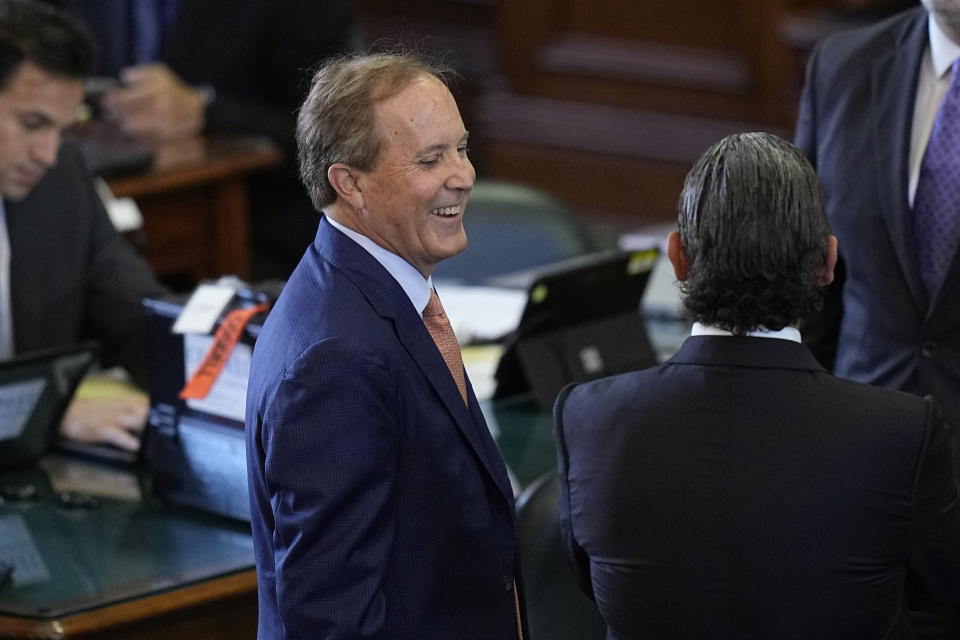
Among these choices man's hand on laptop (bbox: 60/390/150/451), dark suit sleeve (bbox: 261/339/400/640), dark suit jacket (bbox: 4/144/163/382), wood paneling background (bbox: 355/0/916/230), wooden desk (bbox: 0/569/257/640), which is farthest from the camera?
wood paneling background (bbox: 355/0/916/230)

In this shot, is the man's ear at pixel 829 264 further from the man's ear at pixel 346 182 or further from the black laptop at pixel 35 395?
the black laptop at pixel 35 395

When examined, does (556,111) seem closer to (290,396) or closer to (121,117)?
(121,117)

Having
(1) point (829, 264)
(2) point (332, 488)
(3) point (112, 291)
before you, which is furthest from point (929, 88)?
(3) point (112, 291)

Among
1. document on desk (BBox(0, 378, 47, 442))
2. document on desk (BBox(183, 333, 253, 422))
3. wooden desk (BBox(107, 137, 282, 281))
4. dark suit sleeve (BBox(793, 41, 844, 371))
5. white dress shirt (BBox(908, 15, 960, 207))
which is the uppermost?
white dress shirt (BBox(908, 15, 960, 207))

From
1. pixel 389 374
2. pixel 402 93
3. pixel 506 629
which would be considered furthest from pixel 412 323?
pixel 506 629

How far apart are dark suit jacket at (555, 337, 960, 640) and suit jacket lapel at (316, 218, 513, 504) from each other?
160mm

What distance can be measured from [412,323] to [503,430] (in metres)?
1.08

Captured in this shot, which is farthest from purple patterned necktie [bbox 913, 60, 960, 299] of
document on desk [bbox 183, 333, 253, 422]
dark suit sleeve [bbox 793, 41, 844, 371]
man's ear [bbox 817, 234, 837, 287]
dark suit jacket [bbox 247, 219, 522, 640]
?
document on desk [bbox 183, 333, 253, 422]

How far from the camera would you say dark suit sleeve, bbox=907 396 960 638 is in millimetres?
1551

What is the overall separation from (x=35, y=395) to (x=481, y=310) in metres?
0.99

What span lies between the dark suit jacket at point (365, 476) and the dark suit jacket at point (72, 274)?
1.43m

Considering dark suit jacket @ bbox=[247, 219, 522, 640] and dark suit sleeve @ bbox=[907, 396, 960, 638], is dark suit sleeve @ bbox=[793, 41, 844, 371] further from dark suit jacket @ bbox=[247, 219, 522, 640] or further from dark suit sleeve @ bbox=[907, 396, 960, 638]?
dark suit jacket @ bbox=[247, 219, 522, 640]

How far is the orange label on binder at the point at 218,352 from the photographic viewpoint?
7.19 ft

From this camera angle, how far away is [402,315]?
5.20 ft
